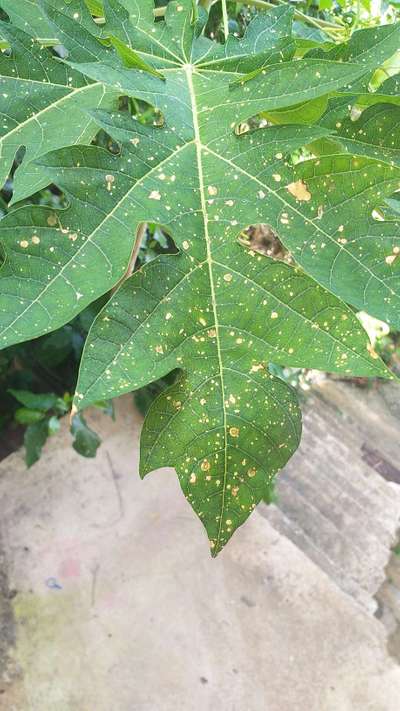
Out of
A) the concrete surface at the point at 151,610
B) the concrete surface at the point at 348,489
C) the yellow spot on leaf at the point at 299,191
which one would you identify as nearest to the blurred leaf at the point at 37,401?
the concrete surface at the point at 151,610

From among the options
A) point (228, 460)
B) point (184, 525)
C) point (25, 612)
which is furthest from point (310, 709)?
point (228, 460)

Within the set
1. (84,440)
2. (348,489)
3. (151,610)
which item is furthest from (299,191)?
(348,489)

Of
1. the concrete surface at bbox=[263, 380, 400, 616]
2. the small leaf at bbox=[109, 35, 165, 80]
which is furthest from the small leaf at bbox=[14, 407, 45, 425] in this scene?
the small leaf at bbox=[109, 35, 165, 80]

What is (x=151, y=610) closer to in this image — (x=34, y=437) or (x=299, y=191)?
(x=34, y=437)

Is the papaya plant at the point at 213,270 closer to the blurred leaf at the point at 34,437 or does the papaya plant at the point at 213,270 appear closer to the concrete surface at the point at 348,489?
the blurred leaf at the point at 34,437

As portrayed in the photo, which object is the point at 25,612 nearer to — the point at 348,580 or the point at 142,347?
the point at 348,580

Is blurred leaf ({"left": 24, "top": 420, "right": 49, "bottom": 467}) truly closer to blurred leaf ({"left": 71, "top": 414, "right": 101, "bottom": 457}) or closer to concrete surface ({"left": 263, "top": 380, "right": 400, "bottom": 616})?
blurred leaf ({"left": 71, "top": 414, "right": 101, "bottom": 457})
